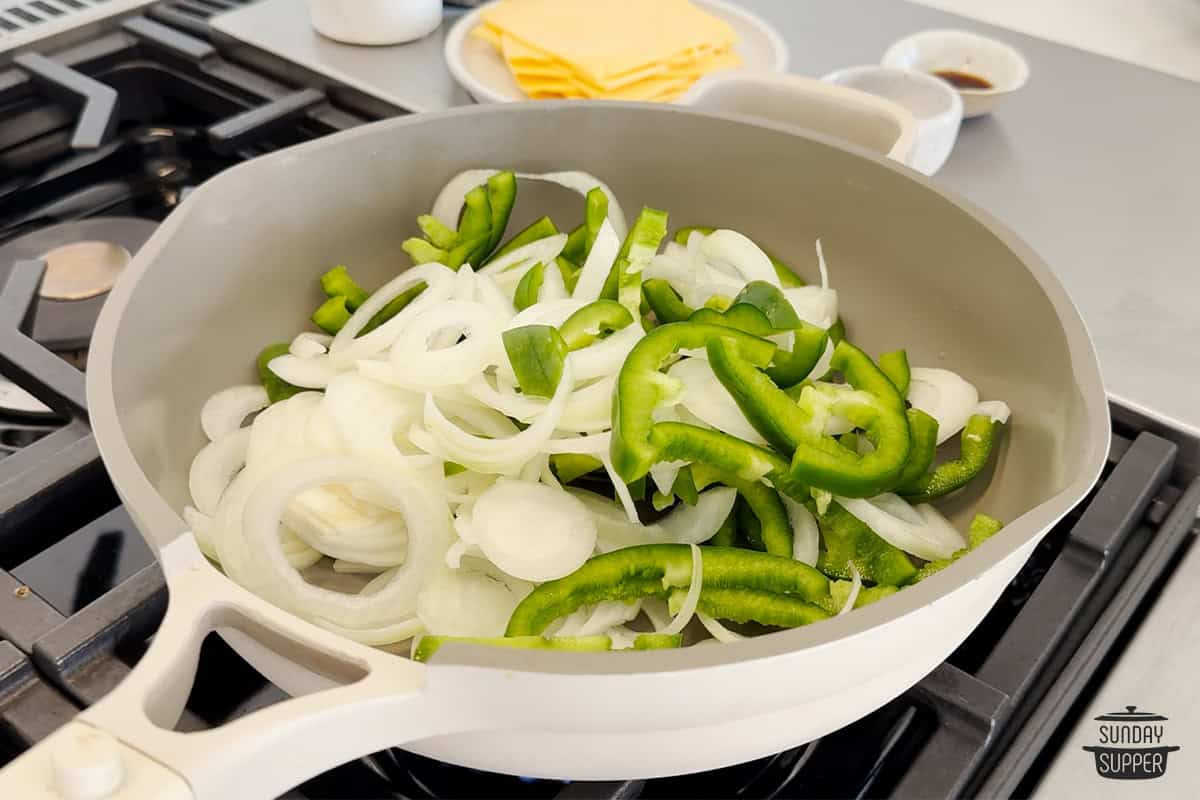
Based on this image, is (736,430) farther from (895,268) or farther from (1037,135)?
(1037,135)

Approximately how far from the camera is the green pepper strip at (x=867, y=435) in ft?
1.88

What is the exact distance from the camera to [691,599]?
0.55 metres

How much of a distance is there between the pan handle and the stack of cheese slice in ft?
2.32

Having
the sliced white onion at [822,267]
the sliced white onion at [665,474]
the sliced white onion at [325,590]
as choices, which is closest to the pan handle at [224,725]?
the sliced white onion at [325,590]

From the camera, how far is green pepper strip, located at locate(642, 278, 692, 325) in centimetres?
71

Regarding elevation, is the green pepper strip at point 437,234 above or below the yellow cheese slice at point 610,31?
below

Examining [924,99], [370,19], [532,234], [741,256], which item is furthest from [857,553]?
[370,19]

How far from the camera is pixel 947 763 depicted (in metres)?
0.55

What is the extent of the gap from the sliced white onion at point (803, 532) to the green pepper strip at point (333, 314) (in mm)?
340

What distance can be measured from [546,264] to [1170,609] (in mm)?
463

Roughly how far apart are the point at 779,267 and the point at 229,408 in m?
0.40

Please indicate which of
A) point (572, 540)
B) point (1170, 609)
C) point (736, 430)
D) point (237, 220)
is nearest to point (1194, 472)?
point (1170, 609)

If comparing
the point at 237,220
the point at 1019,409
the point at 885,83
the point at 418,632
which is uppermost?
the point at 885,83

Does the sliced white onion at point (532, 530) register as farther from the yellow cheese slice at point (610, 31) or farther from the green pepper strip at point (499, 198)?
the yellow cheese slice at point (610, 31)
